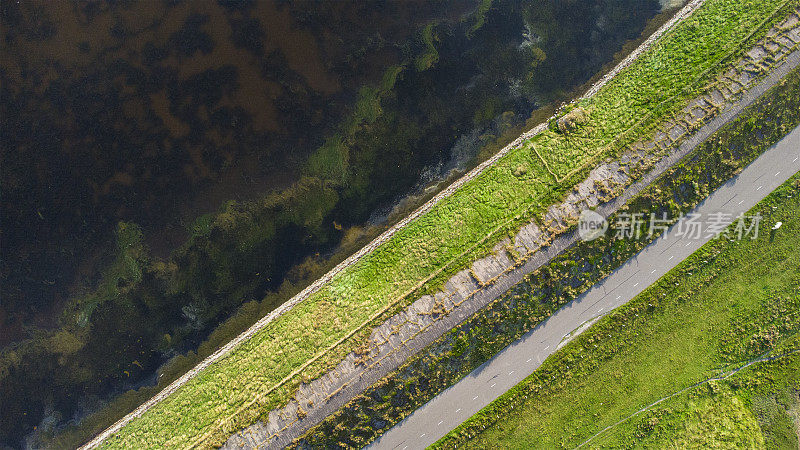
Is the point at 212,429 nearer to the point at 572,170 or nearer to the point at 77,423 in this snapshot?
the point at 77,423

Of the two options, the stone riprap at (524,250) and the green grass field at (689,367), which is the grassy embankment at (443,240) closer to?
the stone riprap at (524,250)

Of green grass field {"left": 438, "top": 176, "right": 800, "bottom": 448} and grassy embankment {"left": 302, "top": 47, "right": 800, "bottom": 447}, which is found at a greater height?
grassy embankment {"left": 302, "top": 47, "right": 800, "bottom": 447}

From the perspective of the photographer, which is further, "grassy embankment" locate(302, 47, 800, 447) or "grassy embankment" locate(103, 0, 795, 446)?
"grassy embankment" locate(103, 0, 795, 446)

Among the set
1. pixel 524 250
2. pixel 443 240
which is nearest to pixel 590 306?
pixel 524 250

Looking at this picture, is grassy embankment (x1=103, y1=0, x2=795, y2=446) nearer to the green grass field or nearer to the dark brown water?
the dark brown water

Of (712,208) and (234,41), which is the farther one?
(234,41)

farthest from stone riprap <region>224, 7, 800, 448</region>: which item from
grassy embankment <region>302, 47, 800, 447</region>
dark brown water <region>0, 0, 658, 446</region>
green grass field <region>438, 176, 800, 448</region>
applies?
dark brown water <region>0, 0, 658, 446</region>

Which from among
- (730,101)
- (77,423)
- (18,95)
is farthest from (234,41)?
(730,101)
